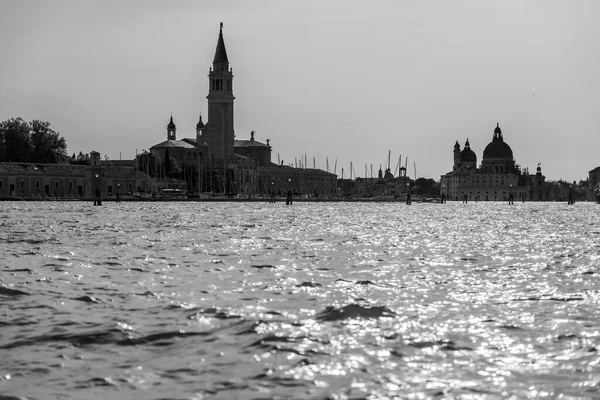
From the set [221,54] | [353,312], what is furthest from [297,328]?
[221,54]

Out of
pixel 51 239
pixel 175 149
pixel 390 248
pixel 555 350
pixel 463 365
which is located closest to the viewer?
pixel 463 365

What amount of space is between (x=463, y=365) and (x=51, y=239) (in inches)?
749

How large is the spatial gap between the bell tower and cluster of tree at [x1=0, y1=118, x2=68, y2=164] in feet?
122

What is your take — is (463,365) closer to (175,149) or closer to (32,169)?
(32,169)

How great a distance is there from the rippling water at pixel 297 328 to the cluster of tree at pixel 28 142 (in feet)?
306

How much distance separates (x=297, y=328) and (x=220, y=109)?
464ft

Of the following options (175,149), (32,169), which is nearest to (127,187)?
Result: (32,169)

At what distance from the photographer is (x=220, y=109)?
492ft

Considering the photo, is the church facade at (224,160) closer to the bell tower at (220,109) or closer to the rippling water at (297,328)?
the bell tower at (220,109)

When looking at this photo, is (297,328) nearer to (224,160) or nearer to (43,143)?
(43,143)

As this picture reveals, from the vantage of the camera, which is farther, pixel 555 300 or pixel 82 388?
pixel 555 300

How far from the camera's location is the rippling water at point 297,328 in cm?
746

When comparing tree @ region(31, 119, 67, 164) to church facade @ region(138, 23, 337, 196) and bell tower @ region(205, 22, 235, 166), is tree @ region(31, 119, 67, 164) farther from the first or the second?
bell tower @ region(205, 22, 235, 166)

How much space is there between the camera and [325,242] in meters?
25.5
